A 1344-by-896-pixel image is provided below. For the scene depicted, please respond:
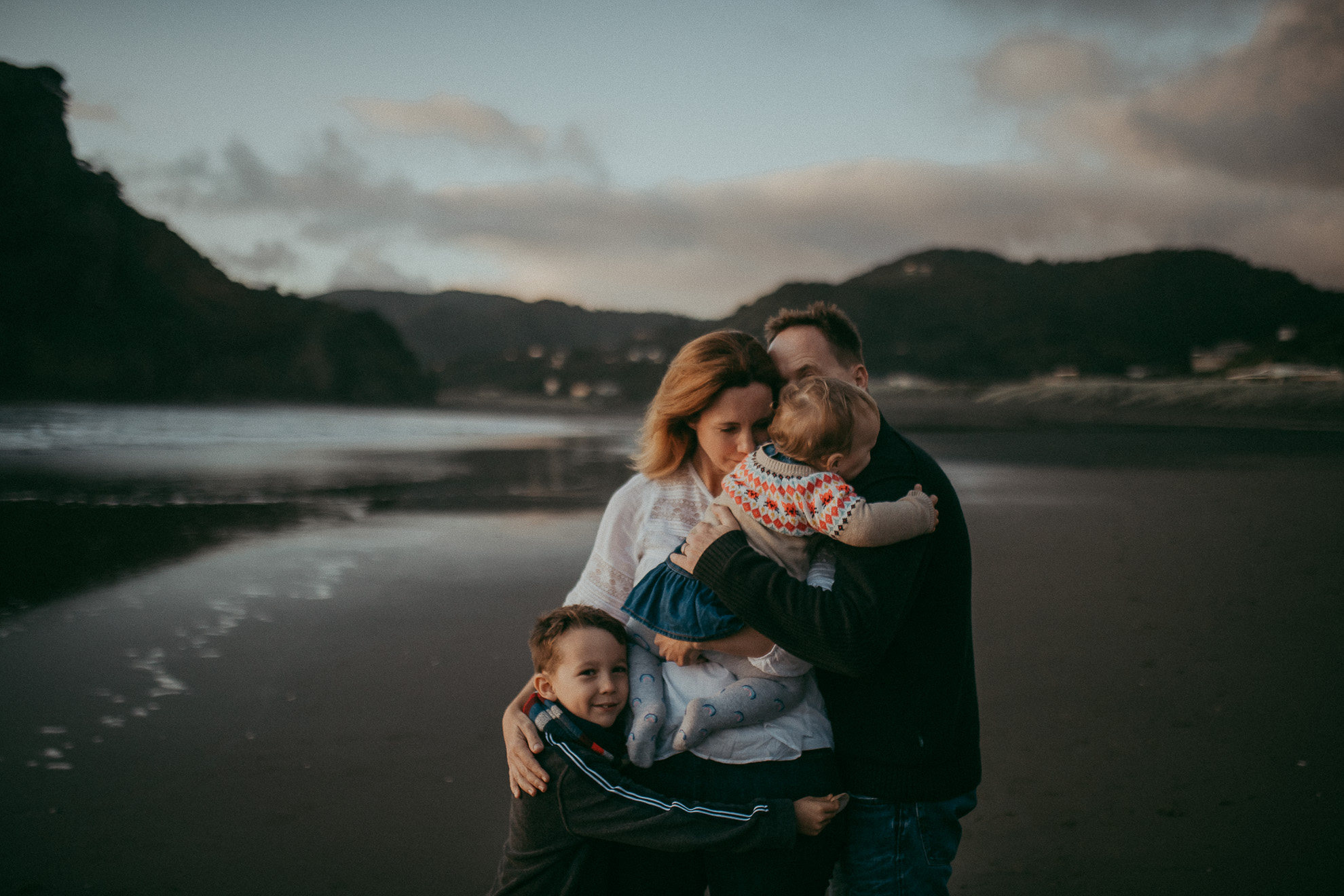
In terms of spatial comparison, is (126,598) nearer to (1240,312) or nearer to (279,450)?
Answer: (279,450)

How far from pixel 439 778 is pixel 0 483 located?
1516cm

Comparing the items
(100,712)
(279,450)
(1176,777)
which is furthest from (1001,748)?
(279,450)

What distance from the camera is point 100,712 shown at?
4559 millimetres

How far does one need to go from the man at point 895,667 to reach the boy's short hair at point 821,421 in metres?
0.11

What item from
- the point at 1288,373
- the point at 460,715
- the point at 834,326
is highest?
the point at 1288,373

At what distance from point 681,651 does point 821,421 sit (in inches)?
24.0

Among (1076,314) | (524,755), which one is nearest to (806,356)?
(524,755)

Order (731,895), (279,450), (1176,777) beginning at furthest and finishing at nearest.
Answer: (279,450), (1176,777), (731,895)

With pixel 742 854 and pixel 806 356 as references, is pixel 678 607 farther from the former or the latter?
pixel 806 356

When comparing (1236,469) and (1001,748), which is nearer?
(1001,748)

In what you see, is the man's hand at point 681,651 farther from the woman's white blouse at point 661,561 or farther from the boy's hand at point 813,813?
the boy's hand at point 813,813

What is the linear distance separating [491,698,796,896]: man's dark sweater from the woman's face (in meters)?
0.72

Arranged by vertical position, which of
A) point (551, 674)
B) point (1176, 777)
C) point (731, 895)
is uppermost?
point (551, 674)

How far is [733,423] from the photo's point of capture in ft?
6.74
